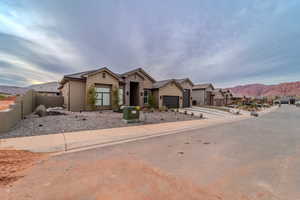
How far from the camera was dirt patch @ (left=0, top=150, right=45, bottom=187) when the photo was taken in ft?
9.75

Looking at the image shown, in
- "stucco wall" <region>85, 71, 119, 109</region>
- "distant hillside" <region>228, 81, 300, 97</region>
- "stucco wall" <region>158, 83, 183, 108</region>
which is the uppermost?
"distant hillside" <region>228, 81, 300, 97</region>

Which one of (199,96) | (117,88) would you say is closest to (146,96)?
(117,88)

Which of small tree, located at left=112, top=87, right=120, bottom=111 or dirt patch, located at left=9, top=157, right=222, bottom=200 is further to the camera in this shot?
small tree, located at left=112, top=87, right=120, bottom=111

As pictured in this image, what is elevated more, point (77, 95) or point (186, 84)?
point (186, 84)

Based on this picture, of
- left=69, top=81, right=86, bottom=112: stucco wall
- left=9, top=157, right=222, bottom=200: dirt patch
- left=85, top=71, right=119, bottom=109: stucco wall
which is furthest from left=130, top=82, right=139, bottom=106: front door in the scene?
left=9, top=157, right=222, bottom=200: dirt patch

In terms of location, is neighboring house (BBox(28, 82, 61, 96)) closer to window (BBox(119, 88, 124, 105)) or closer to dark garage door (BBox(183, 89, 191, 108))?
window (BBox(119, 88, 124, 105))

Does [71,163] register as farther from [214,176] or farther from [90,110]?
[90,110]

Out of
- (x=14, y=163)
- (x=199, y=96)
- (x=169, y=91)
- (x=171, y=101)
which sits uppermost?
(x=169, y=91)

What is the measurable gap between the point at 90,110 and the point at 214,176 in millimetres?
14287

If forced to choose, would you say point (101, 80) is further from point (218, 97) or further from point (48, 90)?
point (218, 97)

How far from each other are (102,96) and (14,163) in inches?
492

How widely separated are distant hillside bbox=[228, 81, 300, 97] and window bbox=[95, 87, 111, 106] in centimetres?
10032

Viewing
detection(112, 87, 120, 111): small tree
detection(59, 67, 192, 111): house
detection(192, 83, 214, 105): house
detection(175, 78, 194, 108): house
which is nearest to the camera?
detection(59, 67, 192, 111): house

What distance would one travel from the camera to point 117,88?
16.4 m
